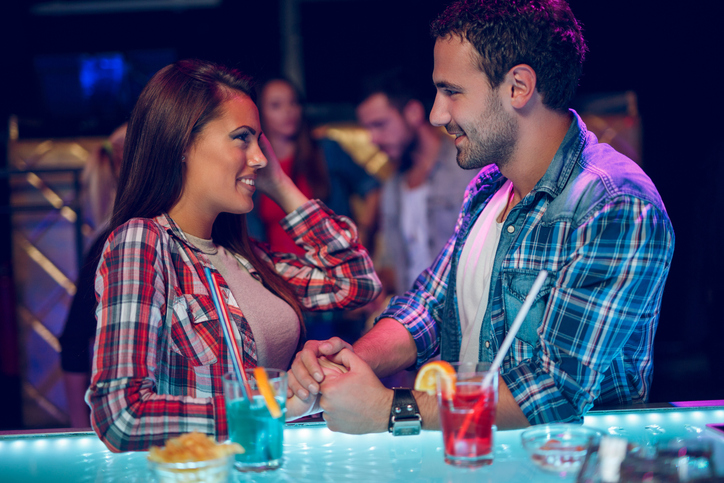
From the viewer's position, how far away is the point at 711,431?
1200 millimetres

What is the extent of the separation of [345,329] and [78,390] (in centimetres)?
147

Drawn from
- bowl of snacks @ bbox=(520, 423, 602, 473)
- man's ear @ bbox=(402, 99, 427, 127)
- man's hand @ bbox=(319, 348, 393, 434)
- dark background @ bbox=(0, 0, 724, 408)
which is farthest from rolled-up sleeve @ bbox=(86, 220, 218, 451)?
dark background @ bbox=(0, 0, 724, 408)

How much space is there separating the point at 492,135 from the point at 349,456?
936 millimetres

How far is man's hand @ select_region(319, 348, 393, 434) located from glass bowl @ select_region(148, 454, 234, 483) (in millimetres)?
333

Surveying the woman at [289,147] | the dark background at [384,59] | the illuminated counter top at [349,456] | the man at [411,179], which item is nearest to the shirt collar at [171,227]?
the illuminated counter top at [349,456]

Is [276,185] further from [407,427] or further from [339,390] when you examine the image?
[407,427]

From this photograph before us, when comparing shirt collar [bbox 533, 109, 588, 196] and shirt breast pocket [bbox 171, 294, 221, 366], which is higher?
shirt collar [bbox 533, 109, 588, 196]

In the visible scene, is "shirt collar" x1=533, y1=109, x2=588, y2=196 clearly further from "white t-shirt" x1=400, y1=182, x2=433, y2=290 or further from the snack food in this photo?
"white t-shirt" x1=400, y1=182, x2=433, y2=290

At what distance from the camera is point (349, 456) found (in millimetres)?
1138

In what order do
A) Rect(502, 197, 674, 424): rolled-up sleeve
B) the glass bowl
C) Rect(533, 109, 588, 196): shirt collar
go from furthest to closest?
Rect(533, 109, 588, 196): shirt collar → Rect(502, 197, 674, 424): rolled-up sleeve → the glass bowl

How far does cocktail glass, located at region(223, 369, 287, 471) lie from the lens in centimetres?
107

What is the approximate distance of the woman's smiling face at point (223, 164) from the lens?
1662 millimetres

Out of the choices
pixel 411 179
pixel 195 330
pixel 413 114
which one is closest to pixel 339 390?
pixel 195 330

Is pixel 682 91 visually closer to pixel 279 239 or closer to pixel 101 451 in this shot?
pixel 279 239
